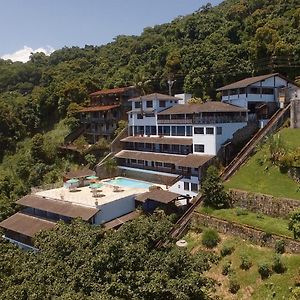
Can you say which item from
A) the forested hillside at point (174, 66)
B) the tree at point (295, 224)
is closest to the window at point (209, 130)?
the tree at point (295, 224)

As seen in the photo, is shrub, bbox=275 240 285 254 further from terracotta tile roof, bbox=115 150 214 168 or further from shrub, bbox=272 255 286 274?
terracotta tile roof, bbox=115 150 214 168

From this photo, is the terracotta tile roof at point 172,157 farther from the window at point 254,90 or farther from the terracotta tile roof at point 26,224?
the terracotta tile roof at point 26,224

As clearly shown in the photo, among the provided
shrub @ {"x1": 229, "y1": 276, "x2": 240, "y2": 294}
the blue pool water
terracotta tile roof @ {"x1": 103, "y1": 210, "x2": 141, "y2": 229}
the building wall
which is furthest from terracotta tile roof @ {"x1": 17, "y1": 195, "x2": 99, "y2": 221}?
shrub @ {"x1": 229, "y1": 276, "x2": 240, "y2": 294}

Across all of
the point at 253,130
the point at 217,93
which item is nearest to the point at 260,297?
the point at 253,130

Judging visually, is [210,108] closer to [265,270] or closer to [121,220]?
[121,220]

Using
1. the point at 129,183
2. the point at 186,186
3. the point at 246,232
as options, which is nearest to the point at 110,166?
the point at 129,183

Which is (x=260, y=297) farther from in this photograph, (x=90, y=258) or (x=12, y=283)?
(x=12, y=283)
